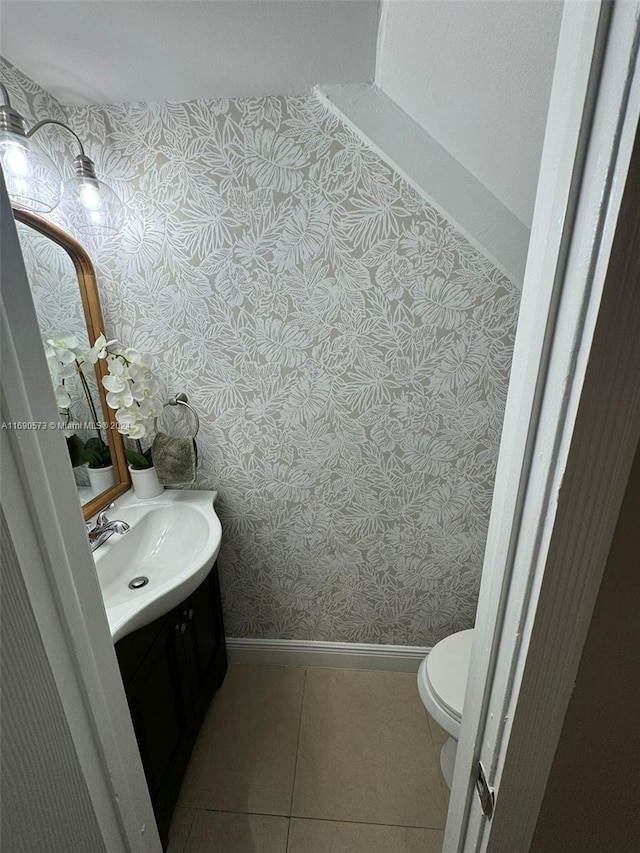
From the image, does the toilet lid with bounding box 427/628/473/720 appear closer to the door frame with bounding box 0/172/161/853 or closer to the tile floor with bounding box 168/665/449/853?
the tile floor with bounding box 168/665/449/853

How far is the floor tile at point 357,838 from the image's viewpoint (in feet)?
3.59

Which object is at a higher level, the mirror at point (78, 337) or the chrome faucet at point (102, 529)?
the mirror at point (78, 337)

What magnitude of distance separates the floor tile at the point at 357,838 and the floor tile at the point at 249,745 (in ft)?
0.27

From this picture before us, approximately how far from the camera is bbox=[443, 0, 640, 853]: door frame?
0.26 metres

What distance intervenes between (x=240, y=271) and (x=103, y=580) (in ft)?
3.42

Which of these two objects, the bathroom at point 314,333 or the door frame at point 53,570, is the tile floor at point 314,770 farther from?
the door frame at point 53,570

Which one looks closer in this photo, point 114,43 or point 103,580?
point 114,43

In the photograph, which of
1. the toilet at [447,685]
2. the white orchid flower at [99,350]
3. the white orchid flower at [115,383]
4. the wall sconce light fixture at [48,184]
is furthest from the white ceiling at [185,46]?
the toilet at [447,685]

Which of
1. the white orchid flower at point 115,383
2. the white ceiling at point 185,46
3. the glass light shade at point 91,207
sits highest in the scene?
the white ceiling at point 185,46

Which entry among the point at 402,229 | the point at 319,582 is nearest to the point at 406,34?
the point at 402,229

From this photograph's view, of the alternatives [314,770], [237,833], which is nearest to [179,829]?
[237,833]

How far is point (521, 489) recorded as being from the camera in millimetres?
364

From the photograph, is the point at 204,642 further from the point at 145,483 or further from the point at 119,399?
the point at 119,399

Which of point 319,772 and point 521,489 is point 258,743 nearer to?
point 319,772
